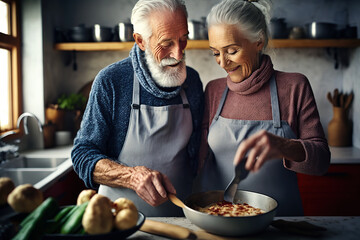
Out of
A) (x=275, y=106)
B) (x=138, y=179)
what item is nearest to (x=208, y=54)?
(x=275, y=106)

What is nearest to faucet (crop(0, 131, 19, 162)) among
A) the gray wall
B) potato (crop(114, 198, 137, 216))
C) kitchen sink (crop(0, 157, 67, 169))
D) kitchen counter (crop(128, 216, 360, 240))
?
kitchen sink (crop(0, 157, 67, 169))

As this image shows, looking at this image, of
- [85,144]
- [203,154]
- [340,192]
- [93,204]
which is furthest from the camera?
[340,192]

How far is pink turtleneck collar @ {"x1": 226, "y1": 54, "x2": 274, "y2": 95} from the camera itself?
158 cm

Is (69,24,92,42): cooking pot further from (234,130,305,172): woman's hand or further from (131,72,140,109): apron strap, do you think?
(234,130,305,172): woman's hand

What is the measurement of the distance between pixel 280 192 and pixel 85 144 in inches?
34.9

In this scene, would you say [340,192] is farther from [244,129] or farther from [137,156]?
[137,156]

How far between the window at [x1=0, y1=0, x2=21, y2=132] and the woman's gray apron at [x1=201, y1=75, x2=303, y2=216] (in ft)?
5.73

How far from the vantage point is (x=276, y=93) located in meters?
1.58

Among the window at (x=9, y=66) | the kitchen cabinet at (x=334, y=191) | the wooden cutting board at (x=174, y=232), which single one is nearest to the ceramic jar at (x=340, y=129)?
the kitchen cabinet at (x=334, y=191)

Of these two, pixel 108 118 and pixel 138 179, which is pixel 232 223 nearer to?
pixel 138 179

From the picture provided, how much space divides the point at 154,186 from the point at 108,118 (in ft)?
1.49

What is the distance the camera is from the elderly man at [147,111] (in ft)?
4.95

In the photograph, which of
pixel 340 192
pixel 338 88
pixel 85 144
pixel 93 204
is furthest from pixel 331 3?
pixel 93 204

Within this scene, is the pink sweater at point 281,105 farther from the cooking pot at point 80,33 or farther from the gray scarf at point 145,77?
the cooking pot at point 80,33
